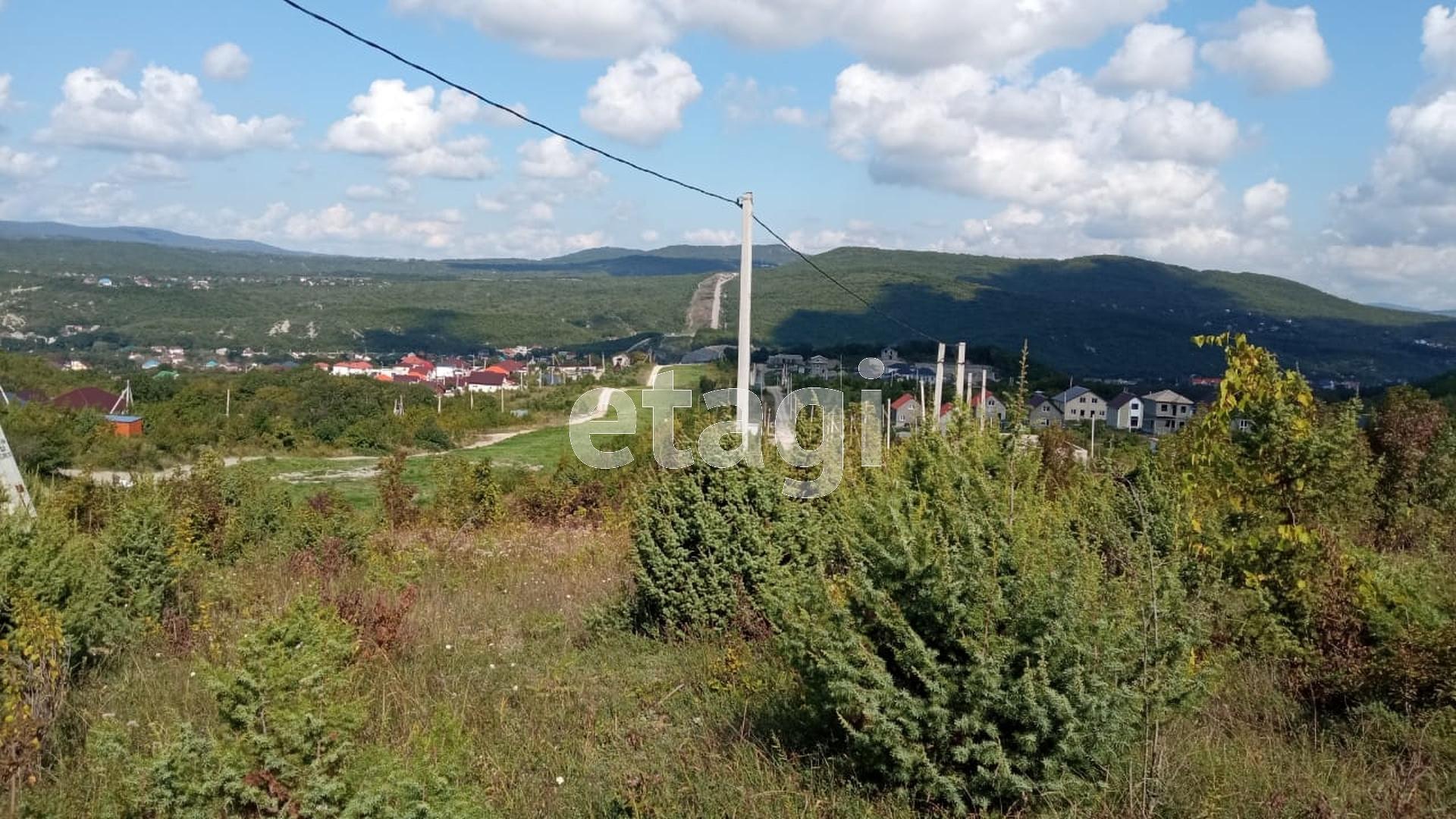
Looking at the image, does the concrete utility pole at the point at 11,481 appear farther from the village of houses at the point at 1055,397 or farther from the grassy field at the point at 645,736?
the village of houses at the point at 1055,397

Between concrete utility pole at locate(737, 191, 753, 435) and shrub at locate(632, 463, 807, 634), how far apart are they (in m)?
0.54

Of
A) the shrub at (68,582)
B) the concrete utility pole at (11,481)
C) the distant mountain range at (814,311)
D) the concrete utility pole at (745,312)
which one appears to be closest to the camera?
the shrub at (68,582)

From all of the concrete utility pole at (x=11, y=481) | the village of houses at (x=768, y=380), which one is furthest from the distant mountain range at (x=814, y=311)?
the concrete utility pole at (x=11, y=481)

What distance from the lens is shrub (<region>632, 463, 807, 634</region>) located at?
647 cm

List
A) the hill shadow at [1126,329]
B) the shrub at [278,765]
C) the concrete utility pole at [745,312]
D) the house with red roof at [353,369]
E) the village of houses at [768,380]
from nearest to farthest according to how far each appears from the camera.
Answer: the shrub at [278,765], the concrete utility pole at [745,312], the village of houses at [768,380], the hill shadow at [1126,329], the house with red roof at [353,369]

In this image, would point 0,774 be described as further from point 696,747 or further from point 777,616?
point 777,616

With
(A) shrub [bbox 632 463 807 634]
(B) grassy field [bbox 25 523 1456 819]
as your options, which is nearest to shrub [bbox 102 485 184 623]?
(B) grassy field [bbox 25 523 1456 819]

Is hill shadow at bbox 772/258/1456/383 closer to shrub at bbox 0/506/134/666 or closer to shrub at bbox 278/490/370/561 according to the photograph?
shrub at bbox 278/490/370/561

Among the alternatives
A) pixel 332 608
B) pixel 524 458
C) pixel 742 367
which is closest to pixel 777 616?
pixel 332 608

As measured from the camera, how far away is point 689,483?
662cm

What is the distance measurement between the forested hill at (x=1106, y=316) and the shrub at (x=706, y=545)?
4351cm

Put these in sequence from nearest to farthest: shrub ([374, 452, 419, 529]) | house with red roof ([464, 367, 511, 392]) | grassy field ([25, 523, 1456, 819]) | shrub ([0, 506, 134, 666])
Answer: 1. grassy field ([25, 523, 1456, 819])
2. shrub ([0, 506, 134, 666])
3. shrub ([374, 452, 419, 529])
4. house with red roof ([464, 367, 511, 392])

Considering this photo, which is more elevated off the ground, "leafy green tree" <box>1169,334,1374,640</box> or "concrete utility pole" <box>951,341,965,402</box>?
"concrete utility pole" <box>951,341,965,402</box>

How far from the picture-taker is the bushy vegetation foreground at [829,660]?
3.21 meters
